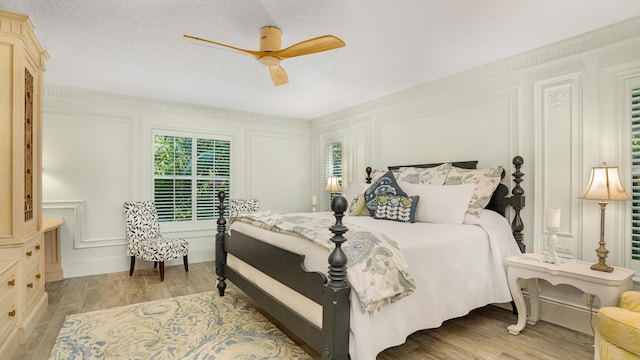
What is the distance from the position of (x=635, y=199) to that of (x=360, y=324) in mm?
2386

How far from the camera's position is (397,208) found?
330cm

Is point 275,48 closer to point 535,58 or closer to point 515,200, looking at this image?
point 535,58

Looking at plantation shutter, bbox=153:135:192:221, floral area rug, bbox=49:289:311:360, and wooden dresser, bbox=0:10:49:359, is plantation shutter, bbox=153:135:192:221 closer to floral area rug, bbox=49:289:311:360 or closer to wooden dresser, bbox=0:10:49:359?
floral area rug, bbox=49:289:311:360

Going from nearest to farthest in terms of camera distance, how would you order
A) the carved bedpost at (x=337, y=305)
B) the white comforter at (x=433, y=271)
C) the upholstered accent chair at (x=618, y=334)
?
the upholstered accent chair at (x=618, y=334)
the carved bedpost at (x=337, y=305)
the white comforter at (x=433, y=271)

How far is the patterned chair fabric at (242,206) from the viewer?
536 cm

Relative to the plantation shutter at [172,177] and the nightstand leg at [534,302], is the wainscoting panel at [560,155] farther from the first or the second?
the plantation shutter at [172,177]

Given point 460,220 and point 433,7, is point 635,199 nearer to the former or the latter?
point 460,220

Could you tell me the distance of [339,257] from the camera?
72.4 inches

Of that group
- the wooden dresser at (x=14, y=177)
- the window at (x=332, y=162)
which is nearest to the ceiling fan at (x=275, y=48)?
the wooden dresser at (x=14, y=177)

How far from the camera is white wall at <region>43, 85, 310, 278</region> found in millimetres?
4266

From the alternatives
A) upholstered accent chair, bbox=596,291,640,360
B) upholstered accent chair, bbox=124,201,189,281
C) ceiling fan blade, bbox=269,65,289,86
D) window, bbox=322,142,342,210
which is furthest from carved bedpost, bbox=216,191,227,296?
upholstered accent chair, bbox=596,291,640,360

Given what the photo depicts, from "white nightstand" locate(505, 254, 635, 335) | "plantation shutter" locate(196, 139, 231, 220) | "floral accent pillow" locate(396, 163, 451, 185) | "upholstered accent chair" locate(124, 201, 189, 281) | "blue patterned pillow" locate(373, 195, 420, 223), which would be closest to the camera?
"white nightstand" locate(505, 254, 635, 335)

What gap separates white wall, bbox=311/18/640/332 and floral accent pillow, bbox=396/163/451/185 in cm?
29

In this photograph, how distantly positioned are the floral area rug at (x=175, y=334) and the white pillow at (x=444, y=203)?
1701mm
